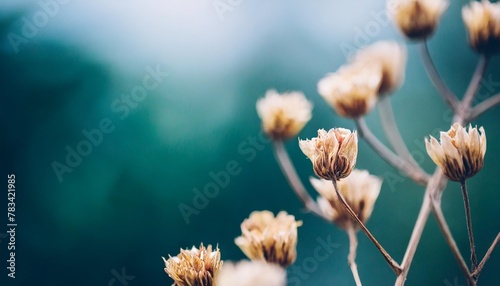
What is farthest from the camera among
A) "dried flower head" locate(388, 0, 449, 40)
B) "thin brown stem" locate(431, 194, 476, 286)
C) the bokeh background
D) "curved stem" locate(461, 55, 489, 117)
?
the bokeh background

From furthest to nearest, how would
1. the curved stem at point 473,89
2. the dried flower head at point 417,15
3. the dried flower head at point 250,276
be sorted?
1. the dried flower head at point 417,15
2. the curved stem at point 473,89
3. the dried flower head at point 250,276

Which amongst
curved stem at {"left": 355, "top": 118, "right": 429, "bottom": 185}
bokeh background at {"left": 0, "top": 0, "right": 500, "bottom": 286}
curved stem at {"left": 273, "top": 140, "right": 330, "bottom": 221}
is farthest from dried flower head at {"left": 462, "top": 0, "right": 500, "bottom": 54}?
bokeh background at {"left": 0, "top": 0, "right": 500, "bottom": 286}

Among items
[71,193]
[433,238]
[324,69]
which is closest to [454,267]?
[433,238]

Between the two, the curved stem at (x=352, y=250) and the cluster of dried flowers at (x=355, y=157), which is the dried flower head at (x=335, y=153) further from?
the curved stem at (x=352, y=250)

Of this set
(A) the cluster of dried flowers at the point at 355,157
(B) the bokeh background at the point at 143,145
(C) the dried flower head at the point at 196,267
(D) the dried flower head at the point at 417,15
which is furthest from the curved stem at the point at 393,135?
(B) the bokeh background at the point at 143,145

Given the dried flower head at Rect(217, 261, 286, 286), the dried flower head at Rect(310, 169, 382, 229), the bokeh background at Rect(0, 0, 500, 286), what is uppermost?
the bokeh background at Rect(0, 0, 500, 286)

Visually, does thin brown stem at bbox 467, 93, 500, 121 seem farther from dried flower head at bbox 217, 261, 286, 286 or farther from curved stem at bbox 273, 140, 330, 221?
dried flower head at bbox 217, 261, 286, 286
